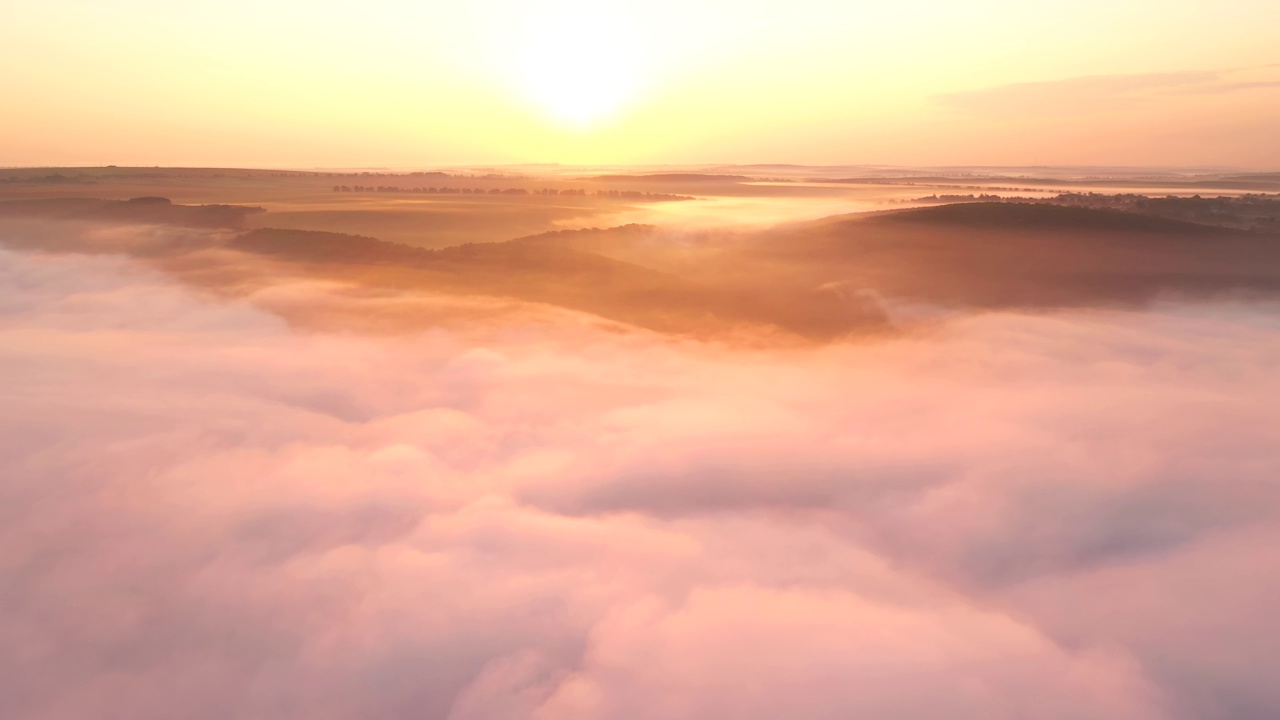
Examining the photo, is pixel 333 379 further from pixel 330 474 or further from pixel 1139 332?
pixel 1139 332

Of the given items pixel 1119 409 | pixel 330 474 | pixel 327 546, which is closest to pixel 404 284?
pixel 330 474

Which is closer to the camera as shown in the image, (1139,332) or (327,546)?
(327,546)

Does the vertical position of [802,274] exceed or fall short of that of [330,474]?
it exceeds it

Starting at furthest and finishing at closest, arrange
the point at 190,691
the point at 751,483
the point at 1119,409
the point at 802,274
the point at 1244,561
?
the point at 802,274 → the point at 1119,409 → the point at 751,483 → the point at 1244,561 → the point at 190,691

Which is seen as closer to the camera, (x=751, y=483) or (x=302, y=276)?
(x=751, y=483)

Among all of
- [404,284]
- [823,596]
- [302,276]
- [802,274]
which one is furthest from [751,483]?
[302,276]

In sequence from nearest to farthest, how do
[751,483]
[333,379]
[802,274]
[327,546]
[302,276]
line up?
[327,546] → [751,483] → [333,379] → [802,274] → [302,276]

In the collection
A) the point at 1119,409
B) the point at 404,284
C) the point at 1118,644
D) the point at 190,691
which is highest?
the point at 404,284

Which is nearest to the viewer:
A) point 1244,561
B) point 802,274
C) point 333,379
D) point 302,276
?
point 1244,561

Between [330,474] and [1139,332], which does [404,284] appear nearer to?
[330,474]
